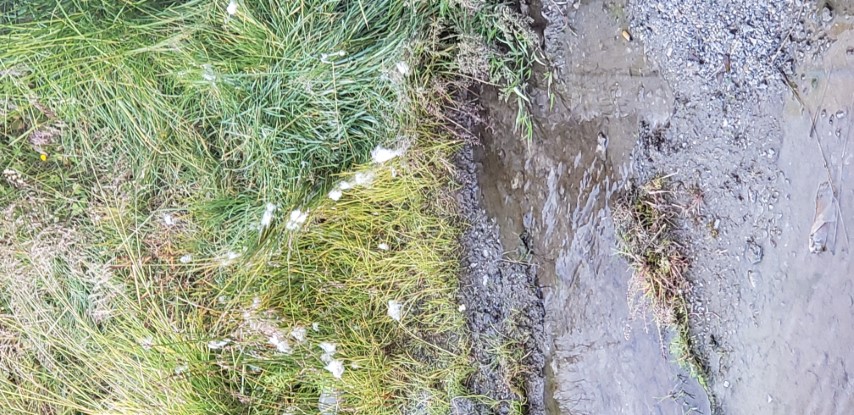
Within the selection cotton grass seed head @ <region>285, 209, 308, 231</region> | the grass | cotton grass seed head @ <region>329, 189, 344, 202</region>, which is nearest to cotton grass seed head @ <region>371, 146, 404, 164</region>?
the grass

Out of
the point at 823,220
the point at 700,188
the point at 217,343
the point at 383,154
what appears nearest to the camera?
the point at 823,220

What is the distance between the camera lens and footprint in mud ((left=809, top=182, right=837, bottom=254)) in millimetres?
1469

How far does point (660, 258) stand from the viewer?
1.62 metres

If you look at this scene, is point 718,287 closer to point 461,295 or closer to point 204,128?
point 461,295

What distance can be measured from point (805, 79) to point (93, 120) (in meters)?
2.33

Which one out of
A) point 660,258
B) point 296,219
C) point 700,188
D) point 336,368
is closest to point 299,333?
point 336,368

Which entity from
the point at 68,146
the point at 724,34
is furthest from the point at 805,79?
the point at 68,146

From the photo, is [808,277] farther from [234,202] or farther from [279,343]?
[234,202]

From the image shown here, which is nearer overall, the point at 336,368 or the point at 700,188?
the point at 700,188

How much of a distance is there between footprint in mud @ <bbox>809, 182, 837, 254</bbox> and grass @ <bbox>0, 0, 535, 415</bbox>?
941 mm

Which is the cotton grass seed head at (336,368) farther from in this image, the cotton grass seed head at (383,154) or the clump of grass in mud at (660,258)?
the clump of grass in mud at (660,258)

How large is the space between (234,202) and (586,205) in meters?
1.24

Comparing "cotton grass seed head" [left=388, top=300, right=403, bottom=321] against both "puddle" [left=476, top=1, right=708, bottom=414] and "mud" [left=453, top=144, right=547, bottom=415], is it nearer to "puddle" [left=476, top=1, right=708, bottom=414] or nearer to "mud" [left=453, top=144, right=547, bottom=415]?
"mud" [left=453, top=144, right=547, bottom=415]

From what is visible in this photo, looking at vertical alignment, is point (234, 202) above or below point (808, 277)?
below
